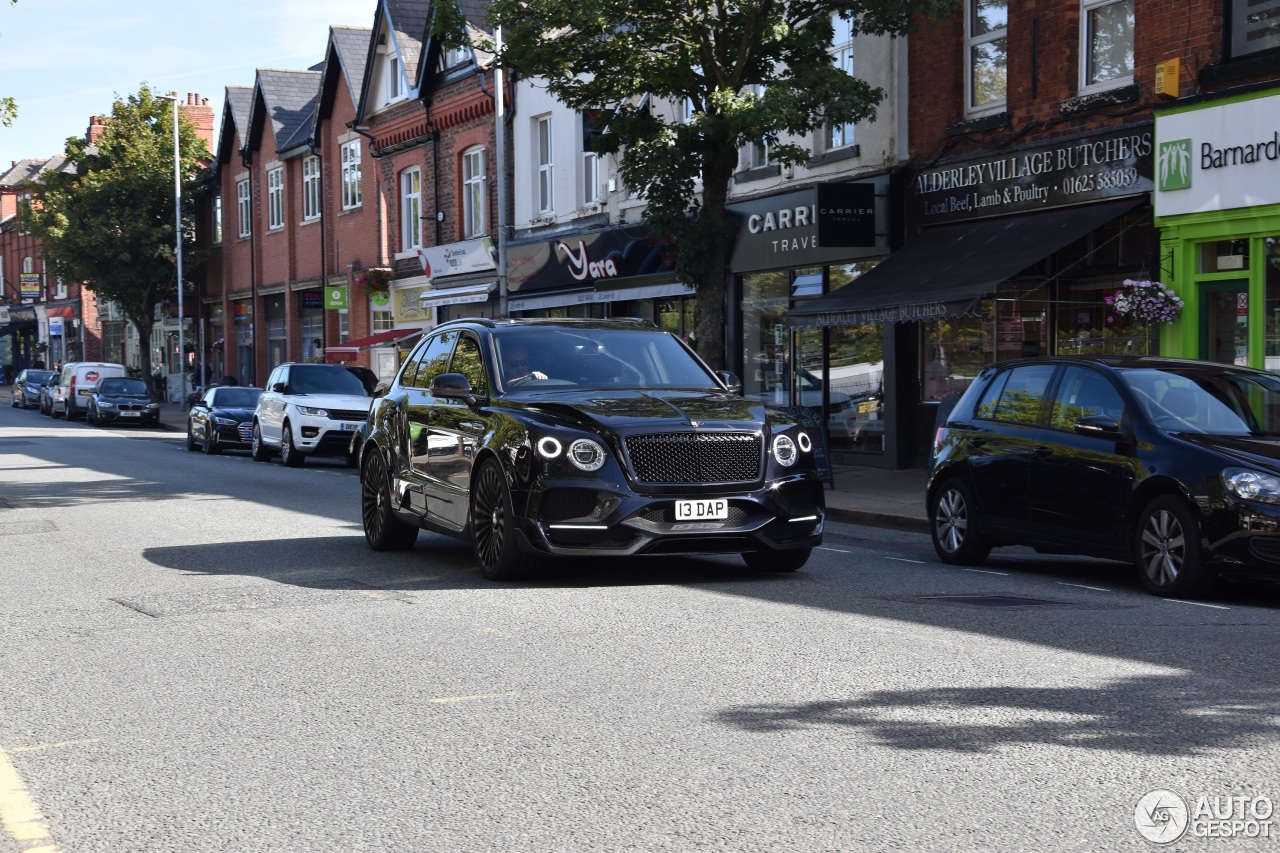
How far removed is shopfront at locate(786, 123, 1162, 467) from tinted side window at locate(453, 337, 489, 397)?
7.70m

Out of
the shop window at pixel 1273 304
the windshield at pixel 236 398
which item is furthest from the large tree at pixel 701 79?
the windshield at pixel 236 398

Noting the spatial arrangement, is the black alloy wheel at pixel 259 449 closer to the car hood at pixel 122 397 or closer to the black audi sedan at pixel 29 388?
the car hood at pixel 122 397

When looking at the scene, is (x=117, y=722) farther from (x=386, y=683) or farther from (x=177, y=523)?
(x=177, y=523)

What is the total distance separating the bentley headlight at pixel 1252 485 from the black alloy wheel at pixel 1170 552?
0.33 m

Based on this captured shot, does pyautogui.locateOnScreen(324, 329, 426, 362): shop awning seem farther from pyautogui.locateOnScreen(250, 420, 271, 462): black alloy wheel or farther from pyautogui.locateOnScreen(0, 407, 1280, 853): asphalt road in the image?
pyautogui.locateOnScreen(0, 407, 1280, 853): asphalt road

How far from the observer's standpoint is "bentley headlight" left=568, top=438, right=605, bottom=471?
9.83 m

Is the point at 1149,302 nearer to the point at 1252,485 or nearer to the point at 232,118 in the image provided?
the point at 1252,485

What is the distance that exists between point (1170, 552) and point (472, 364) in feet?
16.2

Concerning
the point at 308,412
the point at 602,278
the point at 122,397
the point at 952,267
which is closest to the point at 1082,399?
the point at 952,267

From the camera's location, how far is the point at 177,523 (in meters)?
15.4

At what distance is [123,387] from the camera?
4650cm

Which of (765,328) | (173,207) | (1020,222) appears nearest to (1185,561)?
(1020,222)

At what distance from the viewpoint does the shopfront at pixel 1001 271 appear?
18.6 m

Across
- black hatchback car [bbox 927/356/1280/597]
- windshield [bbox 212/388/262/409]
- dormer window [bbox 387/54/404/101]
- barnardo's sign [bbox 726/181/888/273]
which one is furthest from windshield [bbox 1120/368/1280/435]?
dormer window [bbox 387/54/404/101]
